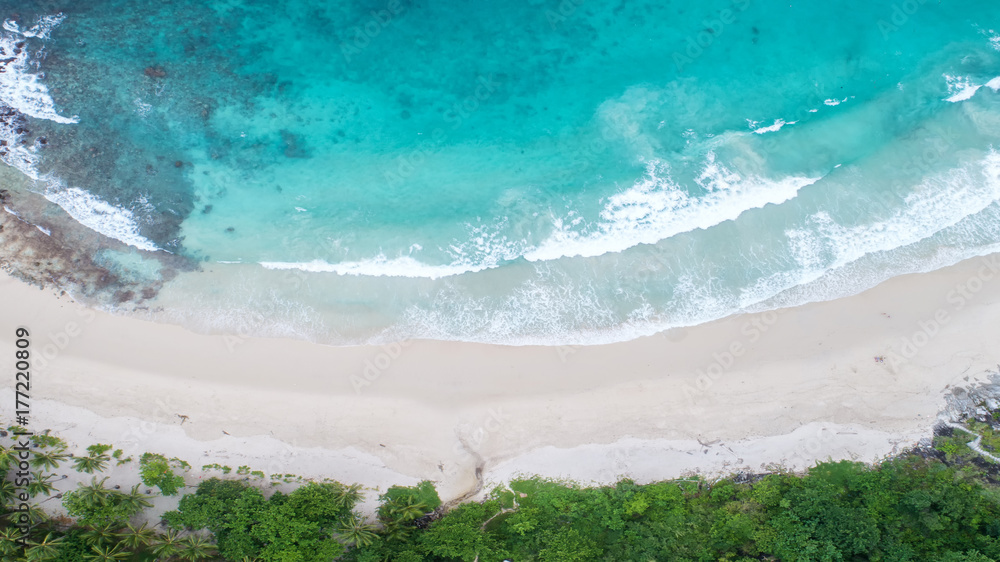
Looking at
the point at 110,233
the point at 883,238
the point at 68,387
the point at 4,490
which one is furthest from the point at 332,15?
the point at 883,238

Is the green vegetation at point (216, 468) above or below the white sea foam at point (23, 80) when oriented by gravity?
below

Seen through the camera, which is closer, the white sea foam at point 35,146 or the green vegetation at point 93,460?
the green vegetation at point 93,460

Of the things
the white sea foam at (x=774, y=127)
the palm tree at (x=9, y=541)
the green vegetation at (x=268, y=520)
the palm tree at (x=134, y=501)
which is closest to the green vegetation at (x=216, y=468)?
the green vegetation at (x=268, y=520)

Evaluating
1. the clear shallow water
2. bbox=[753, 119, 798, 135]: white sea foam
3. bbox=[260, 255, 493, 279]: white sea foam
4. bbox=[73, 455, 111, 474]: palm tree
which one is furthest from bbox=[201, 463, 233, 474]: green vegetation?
bbox=[753, 119, 798, 135]: white sea foam

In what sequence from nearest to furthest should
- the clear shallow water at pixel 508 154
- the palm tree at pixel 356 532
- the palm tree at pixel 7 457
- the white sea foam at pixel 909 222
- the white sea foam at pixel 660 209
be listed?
the palm tree at pixel 7 457 → the palm tree at pixel 356 532 → the clear shallow water at pixel 508 154 → the white sea foam at pixel 909 222 → the white sea foam at pixel 660 209

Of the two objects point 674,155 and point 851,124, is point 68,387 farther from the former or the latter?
point 851,124

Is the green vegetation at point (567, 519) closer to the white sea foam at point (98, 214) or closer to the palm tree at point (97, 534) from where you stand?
the palm tree at point (97, 534)

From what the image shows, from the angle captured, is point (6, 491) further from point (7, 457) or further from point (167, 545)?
point (167, 545)
